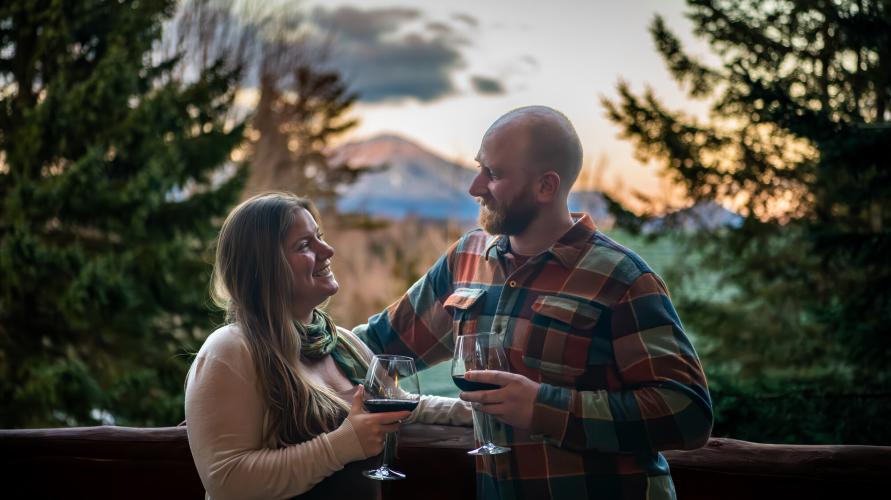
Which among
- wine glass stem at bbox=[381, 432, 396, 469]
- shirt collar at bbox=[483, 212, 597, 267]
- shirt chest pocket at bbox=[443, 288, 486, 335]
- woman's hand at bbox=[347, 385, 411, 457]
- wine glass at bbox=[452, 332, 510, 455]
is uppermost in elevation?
shirt collar at bbox=[483, 212, 597, 267]

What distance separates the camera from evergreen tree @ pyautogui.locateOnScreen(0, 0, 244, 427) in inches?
340

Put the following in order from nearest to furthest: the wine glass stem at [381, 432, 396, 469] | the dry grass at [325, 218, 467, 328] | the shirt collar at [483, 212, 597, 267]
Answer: the wine glass stem at [381, 432, 396, 469]
the shirt collar at [483, 212, 597, 267]
the dry grass at [325, 218, 467, 328]

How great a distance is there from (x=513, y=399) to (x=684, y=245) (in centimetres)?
635

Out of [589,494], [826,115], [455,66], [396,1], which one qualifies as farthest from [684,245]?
[396,1]

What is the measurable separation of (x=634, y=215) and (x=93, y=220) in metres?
5.75

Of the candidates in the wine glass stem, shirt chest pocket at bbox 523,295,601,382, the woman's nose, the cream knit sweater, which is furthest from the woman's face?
shirt chest pocket at bbox 523,295,601,382

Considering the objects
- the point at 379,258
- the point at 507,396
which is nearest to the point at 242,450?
the point at 507,396

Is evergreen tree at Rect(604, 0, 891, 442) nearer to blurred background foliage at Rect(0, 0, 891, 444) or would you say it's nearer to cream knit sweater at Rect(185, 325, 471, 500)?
blurred background foliage at Rect(0, 0, 891, 444)

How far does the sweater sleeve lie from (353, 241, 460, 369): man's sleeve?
0.56 metres

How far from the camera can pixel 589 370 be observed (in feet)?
6.02

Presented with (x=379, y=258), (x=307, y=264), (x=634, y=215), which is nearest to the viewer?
(x=307, y=264)

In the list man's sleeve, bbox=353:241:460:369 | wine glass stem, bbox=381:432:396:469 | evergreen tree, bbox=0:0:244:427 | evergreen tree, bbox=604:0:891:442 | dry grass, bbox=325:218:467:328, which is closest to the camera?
wine glass stem, bbox=381:432:396:469

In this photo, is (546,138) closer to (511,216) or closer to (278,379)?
(511,216)

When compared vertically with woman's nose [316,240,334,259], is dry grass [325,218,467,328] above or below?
below
